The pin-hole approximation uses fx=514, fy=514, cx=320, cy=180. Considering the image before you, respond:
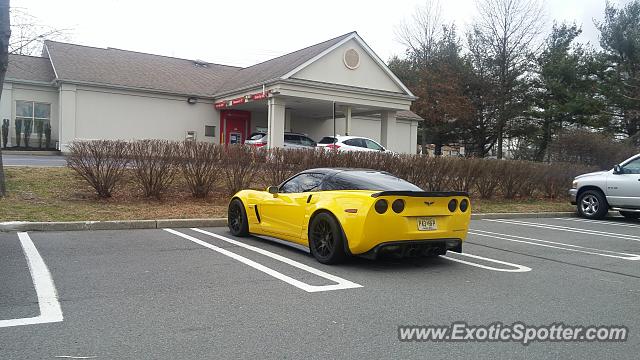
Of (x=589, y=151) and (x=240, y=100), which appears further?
(x=240, y=100)

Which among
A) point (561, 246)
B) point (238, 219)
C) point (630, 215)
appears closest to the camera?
point (238, 219)

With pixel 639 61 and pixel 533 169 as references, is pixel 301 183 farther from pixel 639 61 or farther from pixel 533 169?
pixel 639 61

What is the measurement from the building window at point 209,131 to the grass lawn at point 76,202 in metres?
13.1

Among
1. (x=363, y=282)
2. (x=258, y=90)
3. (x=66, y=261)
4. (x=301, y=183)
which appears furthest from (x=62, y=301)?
(x=258, y=90)

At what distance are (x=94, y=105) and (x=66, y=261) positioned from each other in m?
18.6

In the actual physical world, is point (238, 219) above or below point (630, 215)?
above

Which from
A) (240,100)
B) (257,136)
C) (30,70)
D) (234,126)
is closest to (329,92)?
(257,136)

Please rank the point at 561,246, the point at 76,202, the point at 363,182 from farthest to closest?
the point at 76,202
the point at 561,246
the point at 363,182

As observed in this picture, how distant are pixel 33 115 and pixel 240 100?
31.6 ft

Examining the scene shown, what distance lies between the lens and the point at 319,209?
6.96 metres

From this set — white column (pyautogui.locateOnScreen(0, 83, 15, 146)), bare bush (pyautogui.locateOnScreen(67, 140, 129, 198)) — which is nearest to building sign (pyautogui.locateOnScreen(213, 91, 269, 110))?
white column (pyautogui.locateOnScreen(0, 83, 15, 146))

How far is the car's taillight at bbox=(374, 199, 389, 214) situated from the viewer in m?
6.34

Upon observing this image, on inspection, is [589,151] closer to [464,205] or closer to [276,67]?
[276,67]

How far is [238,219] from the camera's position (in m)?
9.08
